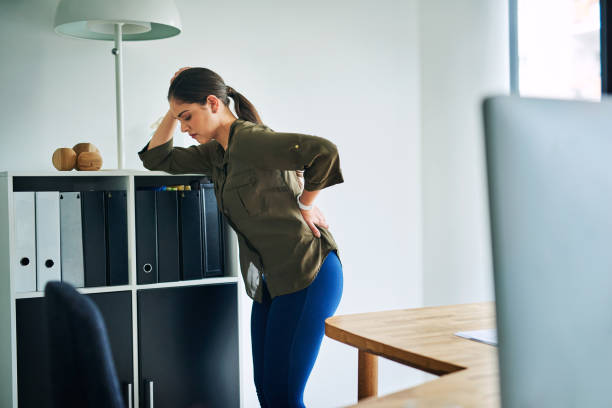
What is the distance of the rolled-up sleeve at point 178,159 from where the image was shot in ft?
7.79

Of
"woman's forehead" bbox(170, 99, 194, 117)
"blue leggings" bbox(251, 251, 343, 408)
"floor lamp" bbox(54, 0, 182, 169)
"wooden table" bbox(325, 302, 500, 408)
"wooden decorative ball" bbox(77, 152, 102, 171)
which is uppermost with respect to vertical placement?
"floor lamp" bbox(54, 0, 182, 169)

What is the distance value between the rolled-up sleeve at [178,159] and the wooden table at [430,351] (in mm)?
1136

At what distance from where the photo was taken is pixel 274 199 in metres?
2.04

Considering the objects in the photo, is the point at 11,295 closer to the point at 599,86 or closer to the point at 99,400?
the point at 99,400

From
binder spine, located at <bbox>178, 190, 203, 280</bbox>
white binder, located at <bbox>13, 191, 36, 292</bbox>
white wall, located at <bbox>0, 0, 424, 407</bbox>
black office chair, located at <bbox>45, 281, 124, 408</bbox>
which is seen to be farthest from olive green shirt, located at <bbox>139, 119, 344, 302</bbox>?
black office chair, located at <bbox>45, 281, 124, 408</bbox>

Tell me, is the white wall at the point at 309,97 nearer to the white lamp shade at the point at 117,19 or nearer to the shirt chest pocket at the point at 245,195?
the white lamp shade at the point at 117,19

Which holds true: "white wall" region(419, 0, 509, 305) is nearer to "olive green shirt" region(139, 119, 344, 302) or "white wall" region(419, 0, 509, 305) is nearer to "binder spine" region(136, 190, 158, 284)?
"olive green shirt" region(139, 119, 344, 302)

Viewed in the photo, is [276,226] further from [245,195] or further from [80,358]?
[80,358]

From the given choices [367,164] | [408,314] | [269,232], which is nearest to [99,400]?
[408,314]

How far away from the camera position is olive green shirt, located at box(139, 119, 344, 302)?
1927mm

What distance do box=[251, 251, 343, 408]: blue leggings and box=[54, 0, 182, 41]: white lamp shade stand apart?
1.19 meters

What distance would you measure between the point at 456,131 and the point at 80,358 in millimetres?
3043

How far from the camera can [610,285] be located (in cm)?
55

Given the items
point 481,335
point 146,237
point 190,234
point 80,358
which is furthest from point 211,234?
point 80,358
